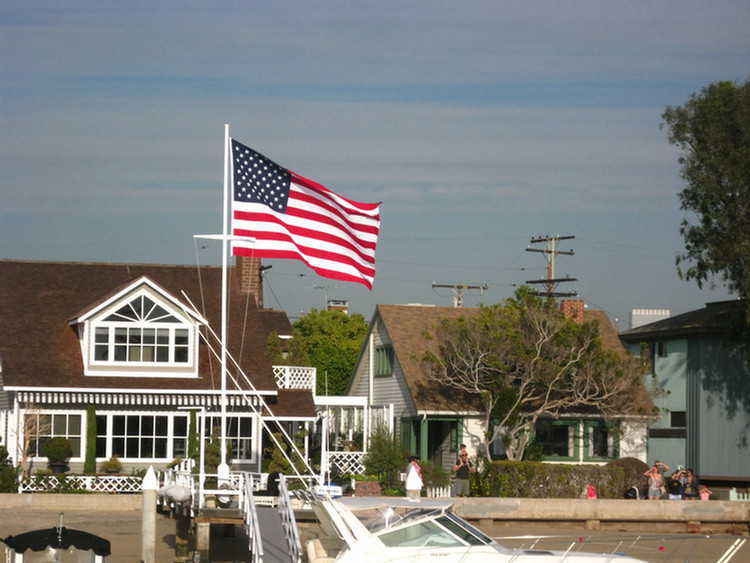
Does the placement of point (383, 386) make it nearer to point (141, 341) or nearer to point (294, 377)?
point (294, 377)

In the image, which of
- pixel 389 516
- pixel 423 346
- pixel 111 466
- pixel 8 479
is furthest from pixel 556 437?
pixel 389 516

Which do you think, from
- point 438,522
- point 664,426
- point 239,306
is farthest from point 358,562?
point 664,426

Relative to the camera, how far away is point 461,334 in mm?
34969

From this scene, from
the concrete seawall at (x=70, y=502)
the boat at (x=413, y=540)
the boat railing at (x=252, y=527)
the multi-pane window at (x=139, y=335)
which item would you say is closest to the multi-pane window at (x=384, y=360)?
the multi-pane window at (x=139, y=335)

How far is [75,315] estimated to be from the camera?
34344 millimetres

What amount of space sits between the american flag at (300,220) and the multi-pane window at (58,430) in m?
13.2

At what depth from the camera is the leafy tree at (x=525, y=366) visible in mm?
34719

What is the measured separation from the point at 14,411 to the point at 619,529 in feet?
57.2

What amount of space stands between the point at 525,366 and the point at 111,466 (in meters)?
13.1

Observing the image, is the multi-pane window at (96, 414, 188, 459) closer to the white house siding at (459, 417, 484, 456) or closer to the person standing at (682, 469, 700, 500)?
the white house siding at (459, 417, 484, 456)

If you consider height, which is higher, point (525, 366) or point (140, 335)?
point (140, 335)

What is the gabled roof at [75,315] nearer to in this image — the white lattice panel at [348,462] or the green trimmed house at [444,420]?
the white lattice panel at [348,462]

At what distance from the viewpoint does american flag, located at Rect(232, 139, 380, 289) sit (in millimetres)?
21141

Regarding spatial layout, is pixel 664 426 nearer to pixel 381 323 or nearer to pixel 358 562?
pixel 381 323
